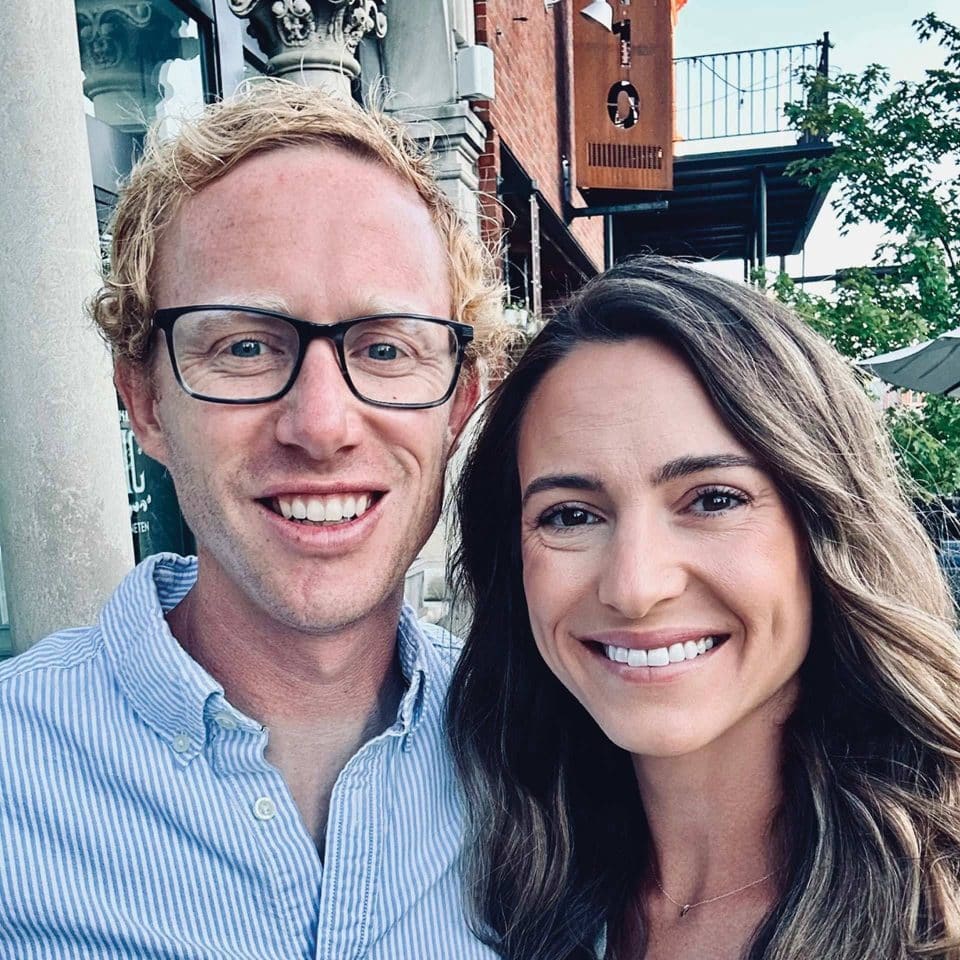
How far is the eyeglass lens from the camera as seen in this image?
4.93 feet

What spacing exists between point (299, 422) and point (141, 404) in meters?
0.42

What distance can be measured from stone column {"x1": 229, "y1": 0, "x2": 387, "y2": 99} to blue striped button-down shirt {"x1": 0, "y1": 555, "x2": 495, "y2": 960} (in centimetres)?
324

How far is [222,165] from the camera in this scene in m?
1.57

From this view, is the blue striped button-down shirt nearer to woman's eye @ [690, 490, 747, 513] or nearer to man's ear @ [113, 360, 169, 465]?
man's ear @ [113, 360, 169, 465]

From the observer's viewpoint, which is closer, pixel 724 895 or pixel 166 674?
pixel 166 674

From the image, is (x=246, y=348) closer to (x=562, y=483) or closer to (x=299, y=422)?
(x=299, y=422)

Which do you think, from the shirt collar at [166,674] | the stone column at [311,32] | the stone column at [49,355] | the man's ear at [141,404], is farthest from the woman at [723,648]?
the stone column at [311,32]

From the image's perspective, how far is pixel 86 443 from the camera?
96.3 inches

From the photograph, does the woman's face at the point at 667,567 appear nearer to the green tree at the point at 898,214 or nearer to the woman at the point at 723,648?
the woman at the point at 723,648

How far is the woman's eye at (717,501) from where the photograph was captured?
142 cm

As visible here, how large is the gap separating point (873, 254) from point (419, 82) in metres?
4.10

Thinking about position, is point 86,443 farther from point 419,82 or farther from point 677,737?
point 419,82

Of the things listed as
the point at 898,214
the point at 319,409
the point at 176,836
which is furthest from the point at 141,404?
the point at 898,214

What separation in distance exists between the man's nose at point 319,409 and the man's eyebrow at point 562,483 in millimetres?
309
